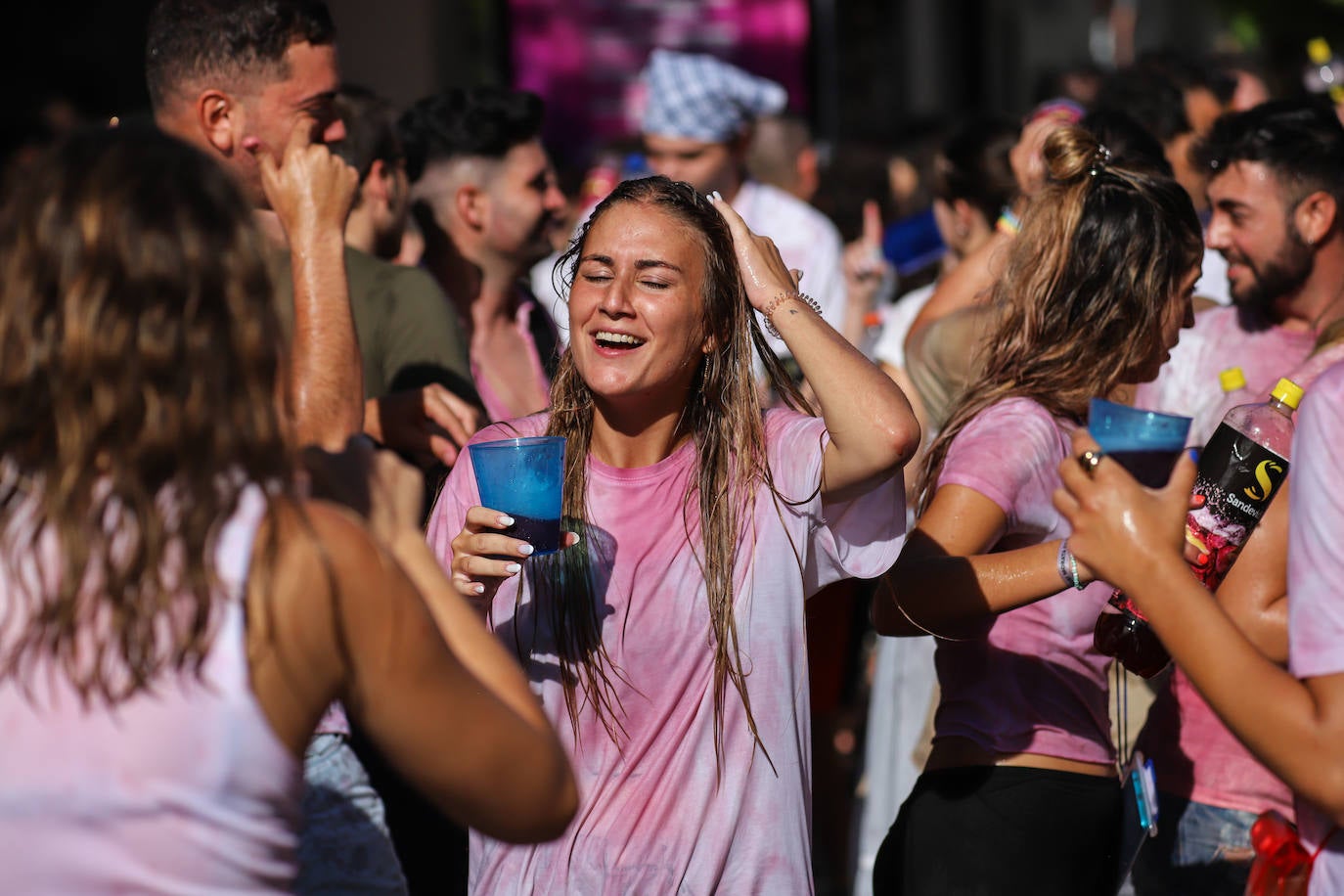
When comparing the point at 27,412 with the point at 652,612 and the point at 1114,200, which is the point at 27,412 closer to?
the point at 652,612

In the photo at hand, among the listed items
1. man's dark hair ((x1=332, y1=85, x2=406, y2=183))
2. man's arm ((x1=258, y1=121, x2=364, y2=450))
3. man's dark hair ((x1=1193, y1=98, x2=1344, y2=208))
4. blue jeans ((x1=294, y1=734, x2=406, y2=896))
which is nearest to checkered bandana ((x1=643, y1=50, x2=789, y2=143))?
man's dark hair ((x1=332, y1=85, x2=406, y2=183))

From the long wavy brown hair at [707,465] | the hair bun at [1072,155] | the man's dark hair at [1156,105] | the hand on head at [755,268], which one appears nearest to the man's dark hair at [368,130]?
the long wavy brown hair at [707,465]

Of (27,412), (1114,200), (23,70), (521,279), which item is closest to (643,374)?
(1114,200)

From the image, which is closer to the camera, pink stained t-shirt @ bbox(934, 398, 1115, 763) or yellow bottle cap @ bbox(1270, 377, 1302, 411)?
yellow bottle cap @ bbox(1270, 377, 1302, 411)

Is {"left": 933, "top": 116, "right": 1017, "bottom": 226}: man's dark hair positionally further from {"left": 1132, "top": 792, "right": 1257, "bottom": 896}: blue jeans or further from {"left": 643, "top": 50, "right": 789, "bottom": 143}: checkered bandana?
{"left": 1132, "top": 792, "right": 1257, "bottom": 896}: blue jeans

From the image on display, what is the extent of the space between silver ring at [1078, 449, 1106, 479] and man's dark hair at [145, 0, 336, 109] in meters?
2.03

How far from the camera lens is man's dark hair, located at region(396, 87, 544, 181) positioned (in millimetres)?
4676

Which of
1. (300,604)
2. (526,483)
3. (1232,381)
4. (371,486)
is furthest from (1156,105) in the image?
(300,604)

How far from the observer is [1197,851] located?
3262 mm

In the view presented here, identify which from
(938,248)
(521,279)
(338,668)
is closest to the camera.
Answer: (338,668)

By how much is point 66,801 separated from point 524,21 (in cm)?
982

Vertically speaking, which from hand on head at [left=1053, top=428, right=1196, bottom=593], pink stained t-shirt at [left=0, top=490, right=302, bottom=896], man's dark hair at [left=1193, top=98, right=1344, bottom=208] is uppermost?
man's dark hair at [left=1193, top=98, right=1344, bottom=208]

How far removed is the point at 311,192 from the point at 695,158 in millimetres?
3475

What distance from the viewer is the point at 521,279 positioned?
15.7 ft
